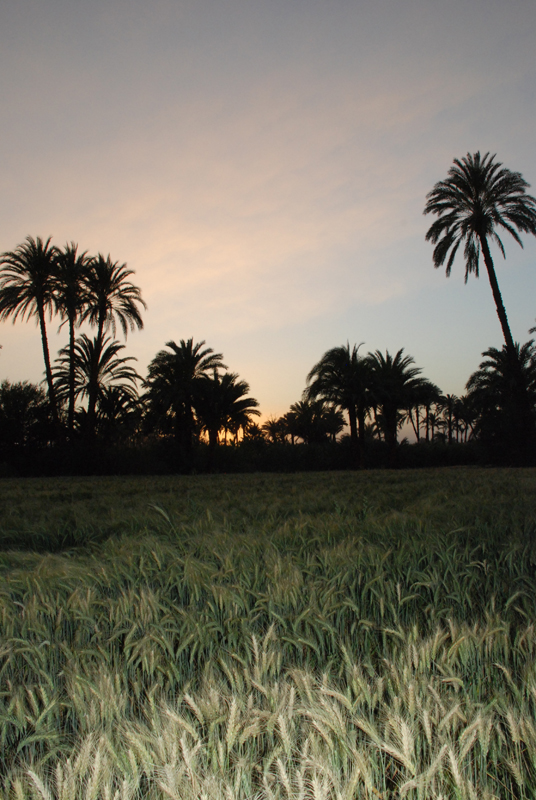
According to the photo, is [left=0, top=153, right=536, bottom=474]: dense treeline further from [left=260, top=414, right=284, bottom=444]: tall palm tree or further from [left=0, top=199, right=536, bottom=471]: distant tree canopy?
[left=260, top=414, right=284, bottom=444]: tall palm tree

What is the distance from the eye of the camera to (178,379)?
34031 mm

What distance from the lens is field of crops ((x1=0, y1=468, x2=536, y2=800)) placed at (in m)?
1.16

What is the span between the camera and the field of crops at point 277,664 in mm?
1164

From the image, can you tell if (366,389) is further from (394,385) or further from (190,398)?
(190,398)

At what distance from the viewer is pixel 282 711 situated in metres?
Answer: 1.32

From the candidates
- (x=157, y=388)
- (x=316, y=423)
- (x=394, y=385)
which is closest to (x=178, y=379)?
(x=157, y=388)

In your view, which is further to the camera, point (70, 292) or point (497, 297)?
point (70, 292)

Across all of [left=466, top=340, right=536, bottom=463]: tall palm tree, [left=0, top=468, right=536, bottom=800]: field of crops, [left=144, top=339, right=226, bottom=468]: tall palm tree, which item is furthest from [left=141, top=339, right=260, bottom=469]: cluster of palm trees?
[left=0, top=468, right=536, bottom=800]: field of crops

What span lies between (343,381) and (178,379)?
11.4 metres

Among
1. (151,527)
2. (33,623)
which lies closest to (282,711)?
(33,623)

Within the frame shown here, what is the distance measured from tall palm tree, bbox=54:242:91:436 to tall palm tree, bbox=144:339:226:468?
5043mm

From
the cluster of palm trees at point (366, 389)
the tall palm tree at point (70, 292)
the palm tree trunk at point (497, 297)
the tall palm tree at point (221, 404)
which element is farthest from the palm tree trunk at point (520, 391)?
the tall palm tree at point (70, 292)

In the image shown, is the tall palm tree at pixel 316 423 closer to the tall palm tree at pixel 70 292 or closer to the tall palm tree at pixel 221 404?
the tall palm tree at pixel 221 404

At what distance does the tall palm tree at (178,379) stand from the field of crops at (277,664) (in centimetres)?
2949
